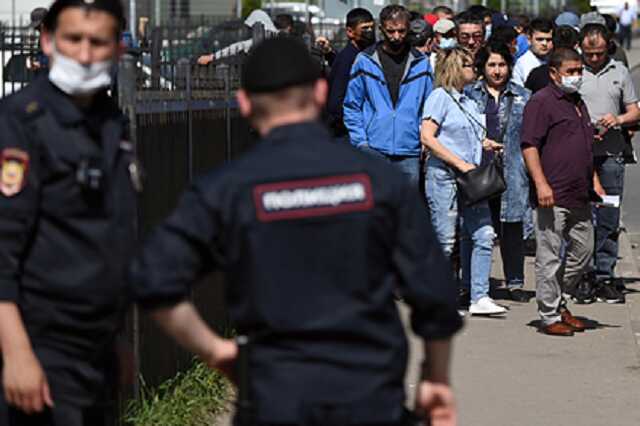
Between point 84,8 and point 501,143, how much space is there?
7.12 meters

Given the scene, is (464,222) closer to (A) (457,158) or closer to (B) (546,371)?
(A) (457,158)

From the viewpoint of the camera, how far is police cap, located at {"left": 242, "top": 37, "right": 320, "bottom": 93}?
369 centimetres

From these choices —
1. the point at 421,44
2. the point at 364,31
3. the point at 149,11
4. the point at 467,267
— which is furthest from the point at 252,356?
the point at 149,11

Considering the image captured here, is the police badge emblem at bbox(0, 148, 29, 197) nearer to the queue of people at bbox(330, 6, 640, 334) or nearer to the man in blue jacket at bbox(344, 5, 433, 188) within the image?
the queue of people at bbox(330, 6, 640, 334)

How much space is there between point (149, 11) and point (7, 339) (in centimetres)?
2503

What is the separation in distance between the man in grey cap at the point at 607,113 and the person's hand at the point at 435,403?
7.25 meters

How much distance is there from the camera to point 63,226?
13.8 feet

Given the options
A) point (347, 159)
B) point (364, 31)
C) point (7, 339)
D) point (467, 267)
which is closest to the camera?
point (347, 159)

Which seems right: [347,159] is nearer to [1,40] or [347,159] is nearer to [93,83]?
[93,83]

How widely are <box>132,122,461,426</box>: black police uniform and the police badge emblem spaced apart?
54 centimetres

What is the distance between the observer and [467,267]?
36.2 feet

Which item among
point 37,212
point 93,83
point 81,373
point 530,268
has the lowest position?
point 530,268

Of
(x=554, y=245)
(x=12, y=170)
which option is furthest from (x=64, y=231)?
(x=554, y=245)

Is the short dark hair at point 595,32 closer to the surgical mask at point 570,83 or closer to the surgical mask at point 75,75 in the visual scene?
the surgical mask at point 570,83
